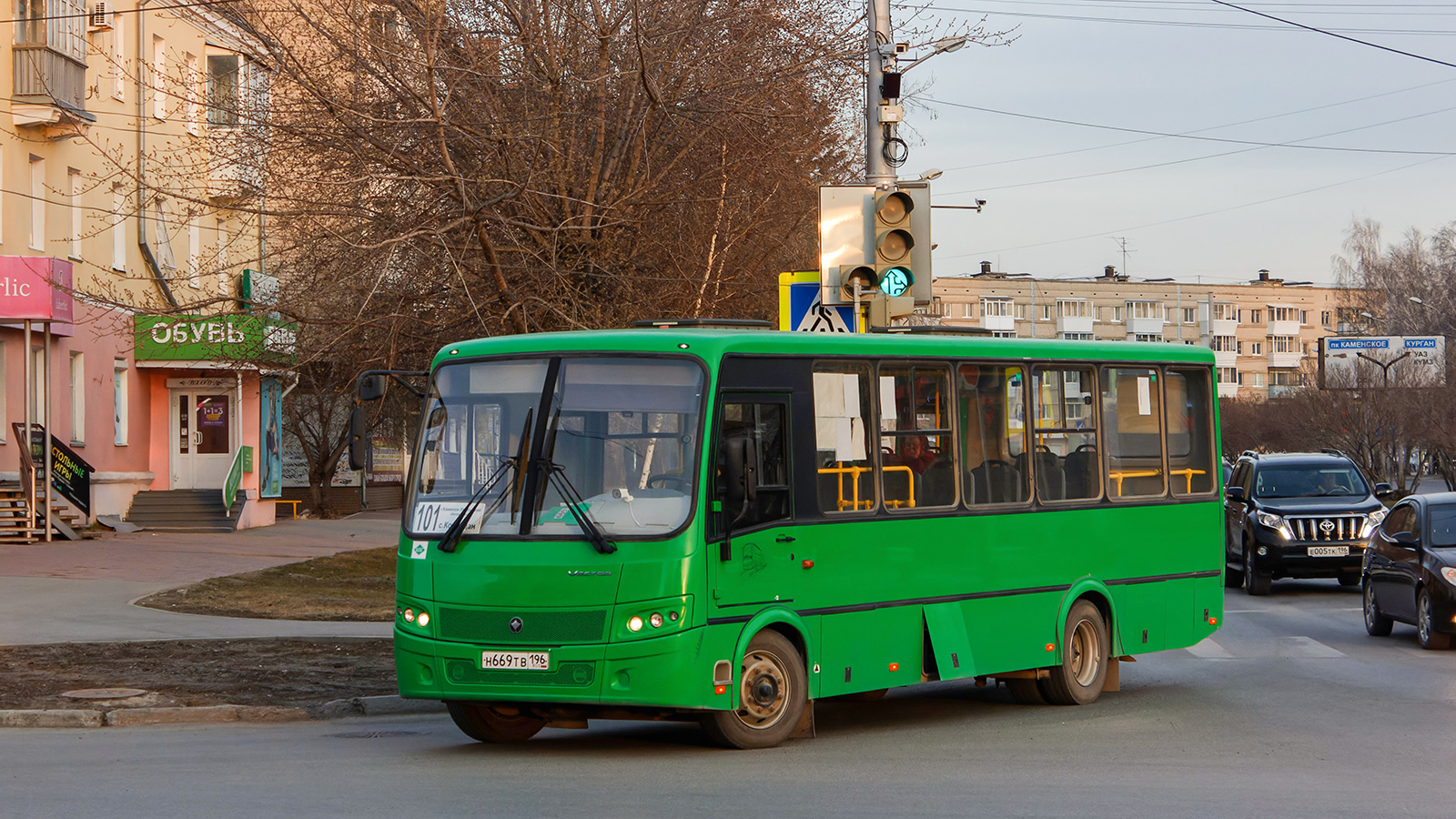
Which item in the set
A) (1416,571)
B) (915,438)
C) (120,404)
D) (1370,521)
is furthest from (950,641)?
(120,404)

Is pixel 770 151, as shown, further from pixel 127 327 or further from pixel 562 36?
pixel 127 327

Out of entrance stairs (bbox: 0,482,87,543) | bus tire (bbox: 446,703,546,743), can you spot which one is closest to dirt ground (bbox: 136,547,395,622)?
entrance stairs (bbox: 0,482,87,543)

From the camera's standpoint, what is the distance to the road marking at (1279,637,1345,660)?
16.6m

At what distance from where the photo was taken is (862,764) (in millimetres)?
9906

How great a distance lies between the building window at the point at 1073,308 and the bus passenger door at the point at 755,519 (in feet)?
385

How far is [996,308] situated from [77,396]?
316 ft

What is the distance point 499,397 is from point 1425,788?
5.68 metres

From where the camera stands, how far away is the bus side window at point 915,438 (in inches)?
460

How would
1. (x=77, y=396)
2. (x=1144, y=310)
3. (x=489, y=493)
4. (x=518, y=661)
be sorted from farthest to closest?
(x=1144, y=310), (x=77, y=396), (x=489, y=493), (x=518, y=661)

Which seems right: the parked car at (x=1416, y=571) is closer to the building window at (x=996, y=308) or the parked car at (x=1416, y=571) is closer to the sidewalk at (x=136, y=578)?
the sidewalk at (x=136, y=578)

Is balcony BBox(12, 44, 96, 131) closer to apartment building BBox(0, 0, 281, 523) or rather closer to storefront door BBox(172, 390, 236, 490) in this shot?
apartment building BBox(0, 0, 281, 523)

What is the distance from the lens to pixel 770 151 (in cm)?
2198

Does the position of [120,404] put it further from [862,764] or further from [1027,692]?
[862,764]

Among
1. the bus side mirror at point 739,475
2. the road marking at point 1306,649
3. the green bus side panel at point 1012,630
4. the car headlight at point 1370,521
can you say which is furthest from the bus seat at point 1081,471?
the car headlight at point 1370,521
